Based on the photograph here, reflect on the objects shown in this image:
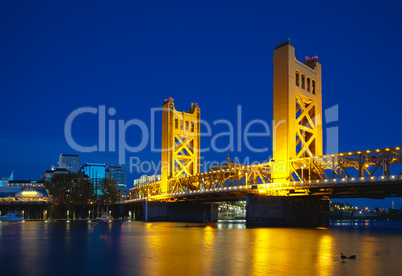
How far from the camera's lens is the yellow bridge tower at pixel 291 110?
199 ft

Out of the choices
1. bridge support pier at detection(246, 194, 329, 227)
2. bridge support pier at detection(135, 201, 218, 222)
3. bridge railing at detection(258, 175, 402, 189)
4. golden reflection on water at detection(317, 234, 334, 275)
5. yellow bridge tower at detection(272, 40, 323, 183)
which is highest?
yellow bridge tower at detection(272, 40, 323, 183)

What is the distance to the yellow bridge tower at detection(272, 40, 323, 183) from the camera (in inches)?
2384

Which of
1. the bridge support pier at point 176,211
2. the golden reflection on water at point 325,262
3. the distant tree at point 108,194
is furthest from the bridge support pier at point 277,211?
the distant tree at point 108,194

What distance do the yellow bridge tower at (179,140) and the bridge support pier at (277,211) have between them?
4476 cm

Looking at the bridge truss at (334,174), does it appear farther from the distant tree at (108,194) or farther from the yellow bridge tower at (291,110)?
the distant tree at (108,194)

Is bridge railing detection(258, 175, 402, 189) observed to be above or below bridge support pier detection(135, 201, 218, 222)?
above

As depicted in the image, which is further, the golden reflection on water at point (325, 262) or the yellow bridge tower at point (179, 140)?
the yellow bridge tower at point (179, 140)

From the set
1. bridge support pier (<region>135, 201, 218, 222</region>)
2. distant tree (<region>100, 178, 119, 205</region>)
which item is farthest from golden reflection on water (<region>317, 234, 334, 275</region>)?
distant tree (<region>100, 178, 119, 205</region>)

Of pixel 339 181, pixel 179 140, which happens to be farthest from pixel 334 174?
pixel 179 140

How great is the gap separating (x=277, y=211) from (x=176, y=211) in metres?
42.8

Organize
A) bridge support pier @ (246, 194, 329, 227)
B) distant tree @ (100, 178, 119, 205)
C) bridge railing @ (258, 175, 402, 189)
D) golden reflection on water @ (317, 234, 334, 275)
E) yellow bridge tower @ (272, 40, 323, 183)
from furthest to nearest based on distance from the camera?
1. distant tree @ (100, 178, 119, 205)
2. yellow bridge tower @ (272, 40, 323, 183)
3. bridge support pier @ (246, 194, 329, 227)
4. bridge railing @ (258, 175, 402, 189)
5. golden reflection on water @ (317, 234, 334, 275)

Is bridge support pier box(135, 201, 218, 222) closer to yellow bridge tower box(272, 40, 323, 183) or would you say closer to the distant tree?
the distant tree

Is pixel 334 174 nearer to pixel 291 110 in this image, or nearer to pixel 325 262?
pixel 291 110

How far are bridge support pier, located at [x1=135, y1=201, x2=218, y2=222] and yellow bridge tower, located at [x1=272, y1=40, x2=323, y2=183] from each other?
3624 centimetres
